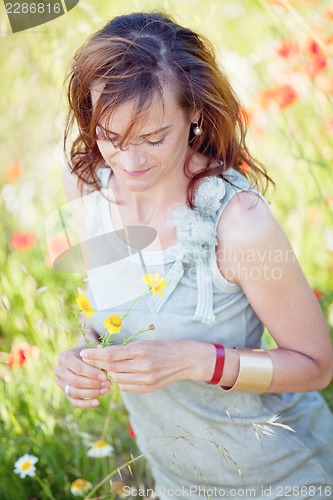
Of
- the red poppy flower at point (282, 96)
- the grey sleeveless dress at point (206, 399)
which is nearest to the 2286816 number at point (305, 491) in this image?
the grey sleeveless dress at point (206, 399)

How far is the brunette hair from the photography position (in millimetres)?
1116

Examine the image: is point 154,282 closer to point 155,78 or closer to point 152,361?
→ point 152,361

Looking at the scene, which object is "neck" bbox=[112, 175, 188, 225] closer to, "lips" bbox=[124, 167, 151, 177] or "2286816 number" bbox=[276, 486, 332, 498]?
"lips" bbox=[124, 167, 151, 177]

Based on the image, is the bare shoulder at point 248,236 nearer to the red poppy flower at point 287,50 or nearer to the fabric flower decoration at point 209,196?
the fabric flower decoration at point 209,196

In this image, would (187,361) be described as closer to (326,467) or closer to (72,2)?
(326,467)

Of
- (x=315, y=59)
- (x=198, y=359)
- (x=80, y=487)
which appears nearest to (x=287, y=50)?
(x=315, y=59)

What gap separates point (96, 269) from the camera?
1443 mm

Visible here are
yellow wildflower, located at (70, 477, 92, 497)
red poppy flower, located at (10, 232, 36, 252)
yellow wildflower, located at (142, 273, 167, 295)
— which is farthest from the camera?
red poppy flower, located at (10, 232, 36, 252)

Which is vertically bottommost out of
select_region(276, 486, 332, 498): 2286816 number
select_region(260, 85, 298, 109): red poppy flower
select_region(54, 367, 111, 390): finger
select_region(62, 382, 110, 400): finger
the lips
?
select_region(276, 486, 332, 498): 2286816 number

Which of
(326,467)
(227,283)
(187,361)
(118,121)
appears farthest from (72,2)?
(326,467)

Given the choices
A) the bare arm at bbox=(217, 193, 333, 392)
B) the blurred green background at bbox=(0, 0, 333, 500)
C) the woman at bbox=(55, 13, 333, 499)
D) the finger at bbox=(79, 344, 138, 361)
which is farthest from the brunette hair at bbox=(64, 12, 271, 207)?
the finger at bbox=(79, 344, 138, 361)

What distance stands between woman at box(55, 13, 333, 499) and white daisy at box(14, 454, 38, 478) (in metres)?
0.25

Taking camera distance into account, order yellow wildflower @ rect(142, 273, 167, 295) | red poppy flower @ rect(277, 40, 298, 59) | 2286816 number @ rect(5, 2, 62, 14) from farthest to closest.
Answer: red poppy flower @ rect(277, 40, 298, 59)
2286816 number @ rect(5, 2, 62, 14)
yellow wildflower @ rect(142, 273, 167, 295)

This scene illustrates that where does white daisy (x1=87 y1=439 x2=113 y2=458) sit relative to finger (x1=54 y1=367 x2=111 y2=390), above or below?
below
